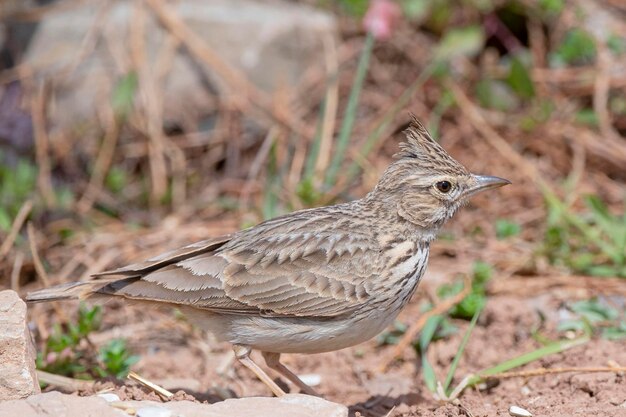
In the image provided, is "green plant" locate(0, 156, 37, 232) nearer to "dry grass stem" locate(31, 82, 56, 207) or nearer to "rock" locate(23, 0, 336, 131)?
"dry grass stem" locate(31, 82, 56, 207)

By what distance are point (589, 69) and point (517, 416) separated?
5000mm

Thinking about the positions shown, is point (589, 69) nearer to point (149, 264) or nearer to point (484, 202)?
point (484, 202)

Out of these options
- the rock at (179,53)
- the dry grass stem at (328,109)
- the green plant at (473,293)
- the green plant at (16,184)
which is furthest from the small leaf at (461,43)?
the green plant at (16,184)

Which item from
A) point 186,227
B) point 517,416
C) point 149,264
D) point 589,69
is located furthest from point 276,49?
point 517,416

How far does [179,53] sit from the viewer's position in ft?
27.1

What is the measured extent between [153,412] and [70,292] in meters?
1.00

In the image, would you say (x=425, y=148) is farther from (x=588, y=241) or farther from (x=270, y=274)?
(x=588, y=241)

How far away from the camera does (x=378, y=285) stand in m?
4.39

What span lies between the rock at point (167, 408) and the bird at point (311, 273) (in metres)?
0.60

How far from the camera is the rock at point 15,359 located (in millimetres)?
3938

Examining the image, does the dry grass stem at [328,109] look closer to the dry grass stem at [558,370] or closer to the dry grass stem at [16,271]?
the dry grass stem at [16,271]

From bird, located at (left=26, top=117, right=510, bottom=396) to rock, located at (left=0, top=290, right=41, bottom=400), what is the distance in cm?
38

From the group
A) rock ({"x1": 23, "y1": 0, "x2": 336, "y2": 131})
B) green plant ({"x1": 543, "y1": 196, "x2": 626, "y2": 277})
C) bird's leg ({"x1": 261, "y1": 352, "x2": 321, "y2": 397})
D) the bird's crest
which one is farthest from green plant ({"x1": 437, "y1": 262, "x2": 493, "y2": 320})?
rock ({"x1": 23, "y1": 0, "x2": 336, "y2": 131})

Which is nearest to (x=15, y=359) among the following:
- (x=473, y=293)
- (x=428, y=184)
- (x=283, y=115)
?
(x=428, y=184)
